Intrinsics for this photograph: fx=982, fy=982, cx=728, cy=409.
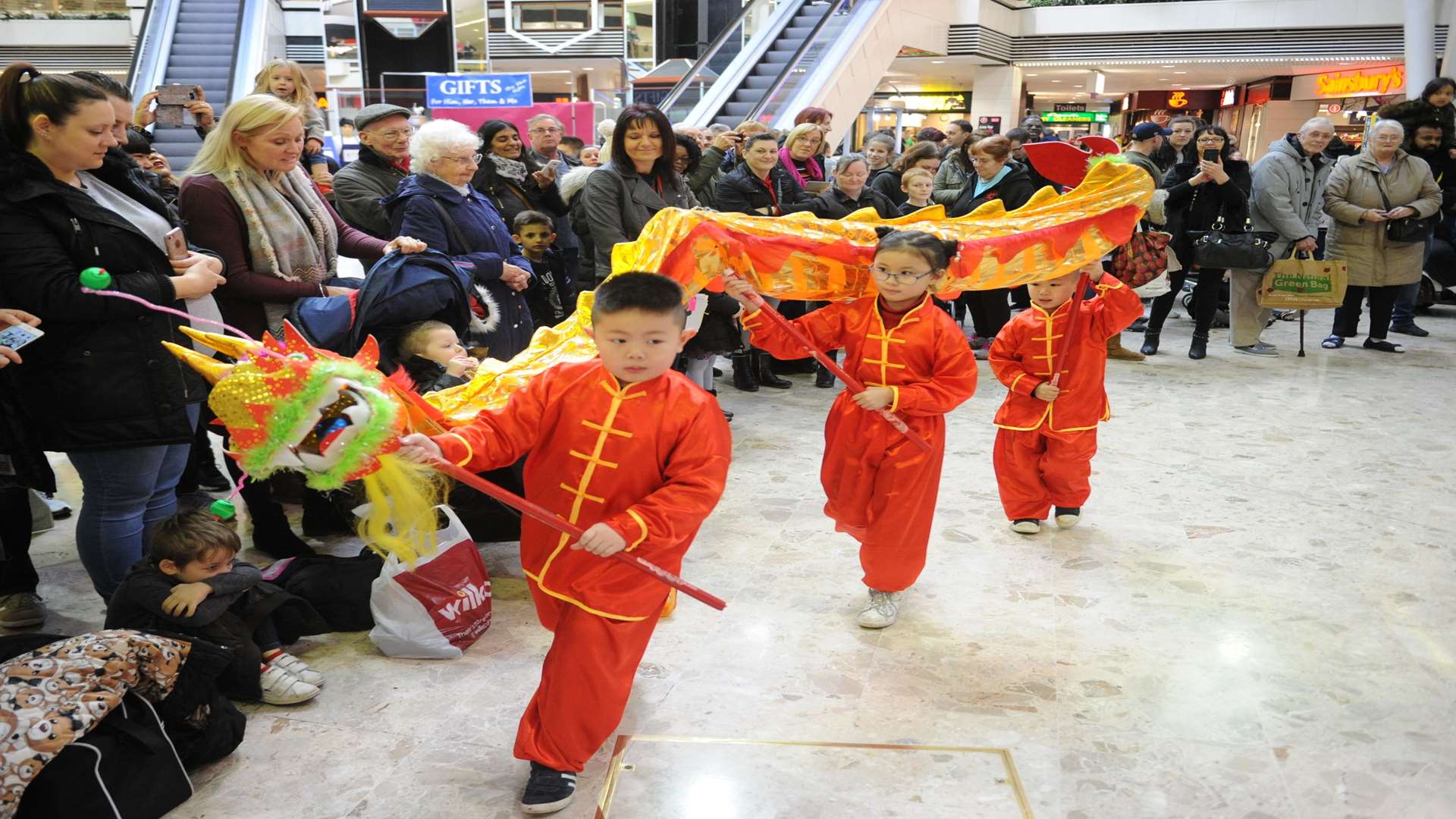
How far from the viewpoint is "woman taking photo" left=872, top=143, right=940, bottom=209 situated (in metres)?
6.91

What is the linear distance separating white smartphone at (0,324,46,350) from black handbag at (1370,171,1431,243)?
25.1 feet

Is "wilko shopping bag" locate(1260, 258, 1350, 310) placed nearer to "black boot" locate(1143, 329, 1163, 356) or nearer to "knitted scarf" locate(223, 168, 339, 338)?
"black boot" locate(1143, 329, 1163, 356)

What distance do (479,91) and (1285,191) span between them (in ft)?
21.6

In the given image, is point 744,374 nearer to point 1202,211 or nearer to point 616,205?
point 616,205

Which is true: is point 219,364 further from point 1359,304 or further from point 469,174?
point 1359,304

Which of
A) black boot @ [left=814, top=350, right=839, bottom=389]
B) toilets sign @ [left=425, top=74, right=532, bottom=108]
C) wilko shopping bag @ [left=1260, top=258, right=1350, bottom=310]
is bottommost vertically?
black boot @ [left=814, top=350, right=839, bottom=389]

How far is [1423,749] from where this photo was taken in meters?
2.51

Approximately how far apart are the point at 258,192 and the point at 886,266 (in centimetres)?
211

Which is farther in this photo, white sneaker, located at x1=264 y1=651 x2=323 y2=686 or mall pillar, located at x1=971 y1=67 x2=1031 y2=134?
mall pillar, located at x1=971 y1=67 x2=1031 y2=134

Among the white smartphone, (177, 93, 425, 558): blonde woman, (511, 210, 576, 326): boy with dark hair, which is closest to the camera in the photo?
the white smartphone

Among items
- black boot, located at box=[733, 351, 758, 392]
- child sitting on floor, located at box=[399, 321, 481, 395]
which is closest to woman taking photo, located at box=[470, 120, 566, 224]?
child sitting on floor, located at box=[399, 321, 481, 395]

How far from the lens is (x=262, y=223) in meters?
3.31

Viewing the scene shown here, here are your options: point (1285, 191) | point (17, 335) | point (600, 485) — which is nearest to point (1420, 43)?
point (1285, 191)

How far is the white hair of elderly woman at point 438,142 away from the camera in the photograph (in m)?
3.63
